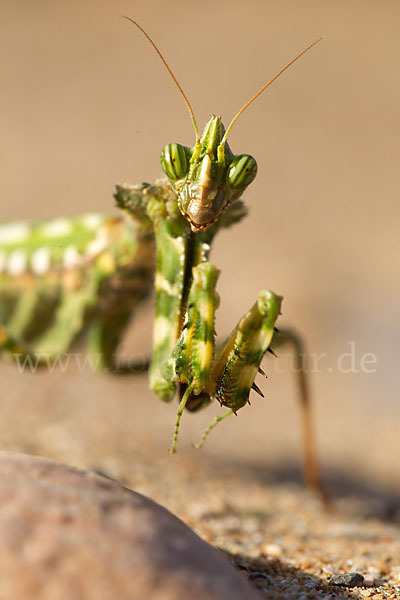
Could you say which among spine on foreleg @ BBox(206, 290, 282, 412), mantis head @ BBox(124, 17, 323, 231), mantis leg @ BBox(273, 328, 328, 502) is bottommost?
mantis leg @ BBox(273, 328, 328, 502)

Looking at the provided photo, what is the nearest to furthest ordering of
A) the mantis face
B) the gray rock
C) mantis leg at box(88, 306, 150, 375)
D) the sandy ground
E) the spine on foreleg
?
1. the gray rock
2. the spine on foreleg
3. the mantis face
4. mantis leg at box(88, 306, 150, 375)
5. the sandy ground

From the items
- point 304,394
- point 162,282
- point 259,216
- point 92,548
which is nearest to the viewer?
point 92,548

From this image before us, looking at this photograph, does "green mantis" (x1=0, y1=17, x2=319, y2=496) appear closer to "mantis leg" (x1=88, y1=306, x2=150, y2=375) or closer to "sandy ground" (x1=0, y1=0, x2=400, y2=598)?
"mantis leg" (x1=88, y1=306, x2=150, y2=375)

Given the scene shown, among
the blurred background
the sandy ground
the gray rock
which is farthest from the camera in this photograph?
the blurred background

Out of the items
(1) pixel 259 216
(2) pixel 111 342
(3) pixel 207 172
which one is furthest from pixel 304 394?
(1) pixel 259 216

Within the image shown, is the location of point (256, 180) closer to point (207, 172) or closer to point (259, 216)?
point (207, 172)

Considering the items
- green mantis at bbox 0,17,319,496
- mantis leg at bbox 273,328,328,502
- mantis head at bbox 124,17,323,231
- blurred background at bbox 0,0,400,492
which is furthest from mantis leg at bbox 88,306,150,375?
mantis head at bbox 124,17,323,231

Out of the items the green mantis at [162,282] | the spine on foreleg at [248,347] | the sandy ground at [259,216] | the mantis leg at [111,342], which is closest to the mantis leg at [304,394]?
the green mantis at [162,282]

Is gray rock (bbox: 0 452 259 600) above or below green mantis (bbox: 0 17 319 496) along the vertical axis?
below

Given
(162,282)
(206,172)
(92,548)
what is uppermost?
(206,172)

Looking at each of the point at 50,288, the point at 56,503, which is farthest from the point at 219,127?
the point at 50,288
